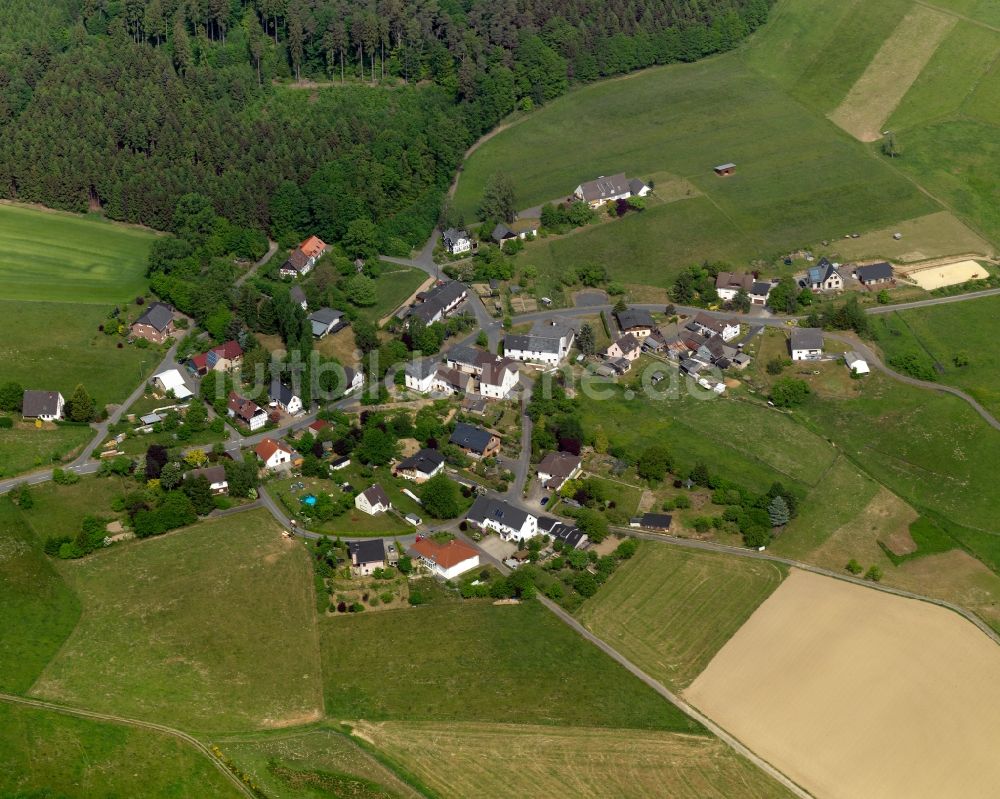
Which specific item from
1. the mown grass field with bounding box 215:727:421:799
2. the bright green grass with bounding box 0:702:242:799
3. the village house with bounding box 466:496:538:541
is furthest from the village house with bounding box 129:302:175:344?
the mown grass field with bounding box 215:727:421:799

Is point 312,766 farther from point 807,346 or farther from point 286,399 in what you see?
point 807,346

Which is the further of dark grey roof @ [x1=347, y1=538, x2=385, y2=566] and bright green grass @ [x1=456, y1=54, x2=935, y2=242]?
bright green grass @ [x1=456, y1=54, x2=935, y2=242]

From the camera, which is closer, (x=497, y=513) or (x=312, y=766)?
(x=312, y=766)

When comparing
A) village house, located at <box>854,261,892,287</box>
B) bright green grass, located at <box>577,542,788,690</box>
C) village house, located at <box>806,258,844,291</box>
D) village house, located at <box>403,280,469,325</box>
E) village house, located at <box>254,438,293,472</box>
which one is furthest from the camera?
village house, located at <box>854,261,892,287</box>

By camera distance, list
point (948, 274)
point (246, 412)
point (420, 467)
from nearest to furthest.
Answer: point (420, 467)
point (246, 412)
point (948, 274)

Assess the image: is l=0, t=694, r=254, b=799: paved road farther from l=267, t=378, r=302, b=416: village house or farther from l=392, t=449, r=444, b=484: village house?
l=267, t=378, r=302, b=416: village house

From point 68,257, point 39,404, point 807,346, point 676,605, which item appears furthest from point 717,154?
point 39,404
